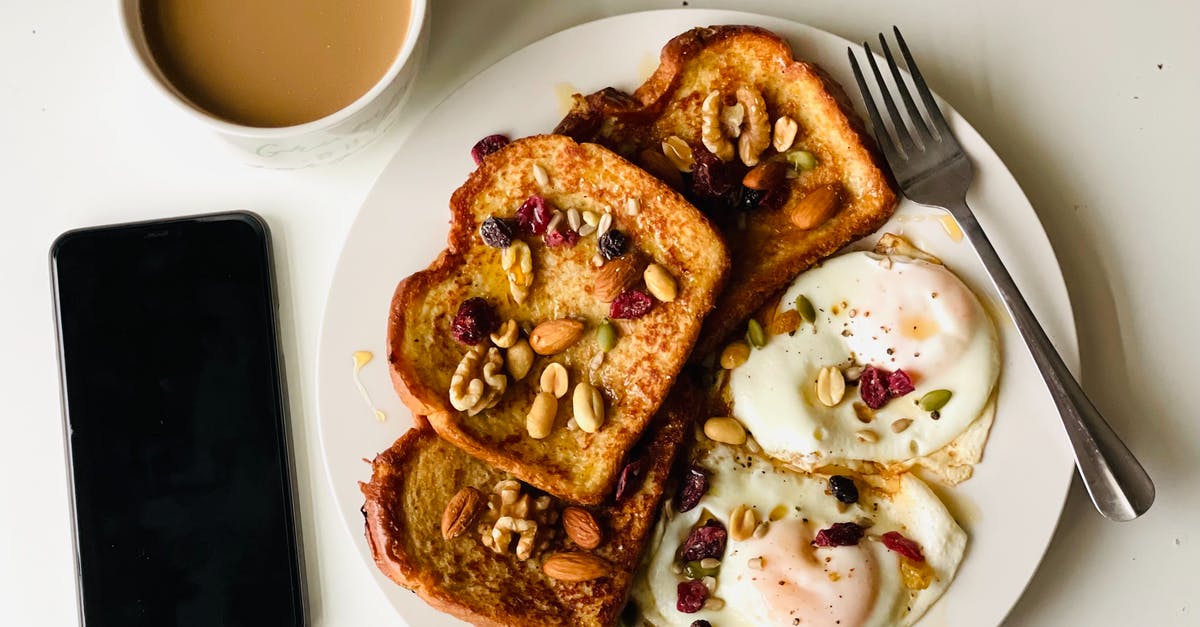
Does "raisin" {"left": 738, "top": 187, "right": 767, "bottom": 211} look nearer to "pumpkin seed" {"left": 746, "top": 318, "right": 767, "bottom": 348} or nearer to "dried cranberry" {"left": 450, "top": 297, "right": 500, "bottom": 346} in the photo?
"pumpkin seed" {"left": 746, "top": 318, "right": 767, "bottom": 348}

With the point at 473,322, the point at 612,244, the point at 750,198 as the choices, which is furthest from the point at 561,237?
the point at 750,198

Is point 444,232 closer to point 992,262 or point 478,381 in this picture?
point 478,381

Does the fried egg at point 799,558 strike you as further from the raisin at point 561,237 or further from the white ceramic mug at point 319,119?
the white ceramic mug at point 319,119

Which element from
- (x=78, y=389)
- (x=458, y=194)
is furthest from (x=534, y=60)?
(x=78, y=389)

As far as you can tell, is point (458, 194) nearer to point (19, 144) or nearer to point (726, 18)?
point (726, 18)

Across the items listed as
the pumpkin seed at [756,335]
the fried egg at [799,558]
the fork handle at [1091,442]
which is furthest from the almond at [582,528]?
the fork handle at [1091,442]
